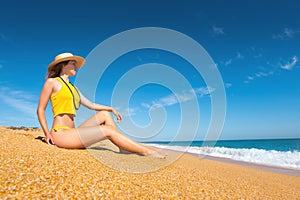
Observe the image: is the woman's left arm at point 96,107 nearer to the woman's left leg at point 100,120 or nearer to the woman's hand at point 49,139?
the woman's left leg at point 100,120

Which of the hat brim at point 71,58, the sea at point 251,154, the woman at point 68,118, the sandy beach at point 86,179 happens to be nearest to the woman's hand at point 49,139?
the woman at point 68,118

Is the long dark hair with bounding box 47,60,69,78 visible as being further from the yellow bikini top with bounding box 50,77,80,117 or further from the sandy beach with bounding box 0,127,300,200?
the sandy beach with bounding box 0,127,300,200

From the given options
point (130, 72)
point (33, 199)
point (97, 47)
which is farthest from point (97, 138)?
point (130, 72)

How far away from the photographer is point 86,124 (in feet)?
14.4

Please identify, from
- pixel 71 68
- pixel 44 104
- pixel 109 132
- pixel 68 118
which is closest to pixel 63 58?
pixel 71 68

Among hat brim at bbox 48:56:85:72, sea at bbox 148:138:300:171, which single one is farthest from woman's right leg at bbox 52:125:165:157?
sea at bbox 148:138:300:171

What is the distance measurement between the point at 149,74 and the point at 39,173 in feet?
20.8

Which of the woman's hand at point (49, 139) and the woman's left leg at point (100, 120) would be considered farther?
the woman's left leg at point (100, 120)

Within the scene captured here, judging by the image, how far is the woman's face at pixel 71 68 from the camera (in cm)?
432

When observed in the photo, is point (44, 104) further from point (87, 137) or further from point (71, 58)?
point (71, 58)

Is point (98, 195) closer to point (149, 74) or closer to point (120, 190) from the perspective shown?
point (120, 190)

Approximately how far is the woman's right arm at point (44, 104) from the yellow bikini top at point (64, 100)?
133mm

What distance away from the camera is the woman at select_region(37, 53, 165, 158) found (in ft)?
12.3

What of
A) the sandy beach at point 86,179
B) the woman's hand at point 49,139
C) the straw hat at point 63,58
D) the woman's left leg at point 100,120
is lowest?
the sandy beach at point 86,179
